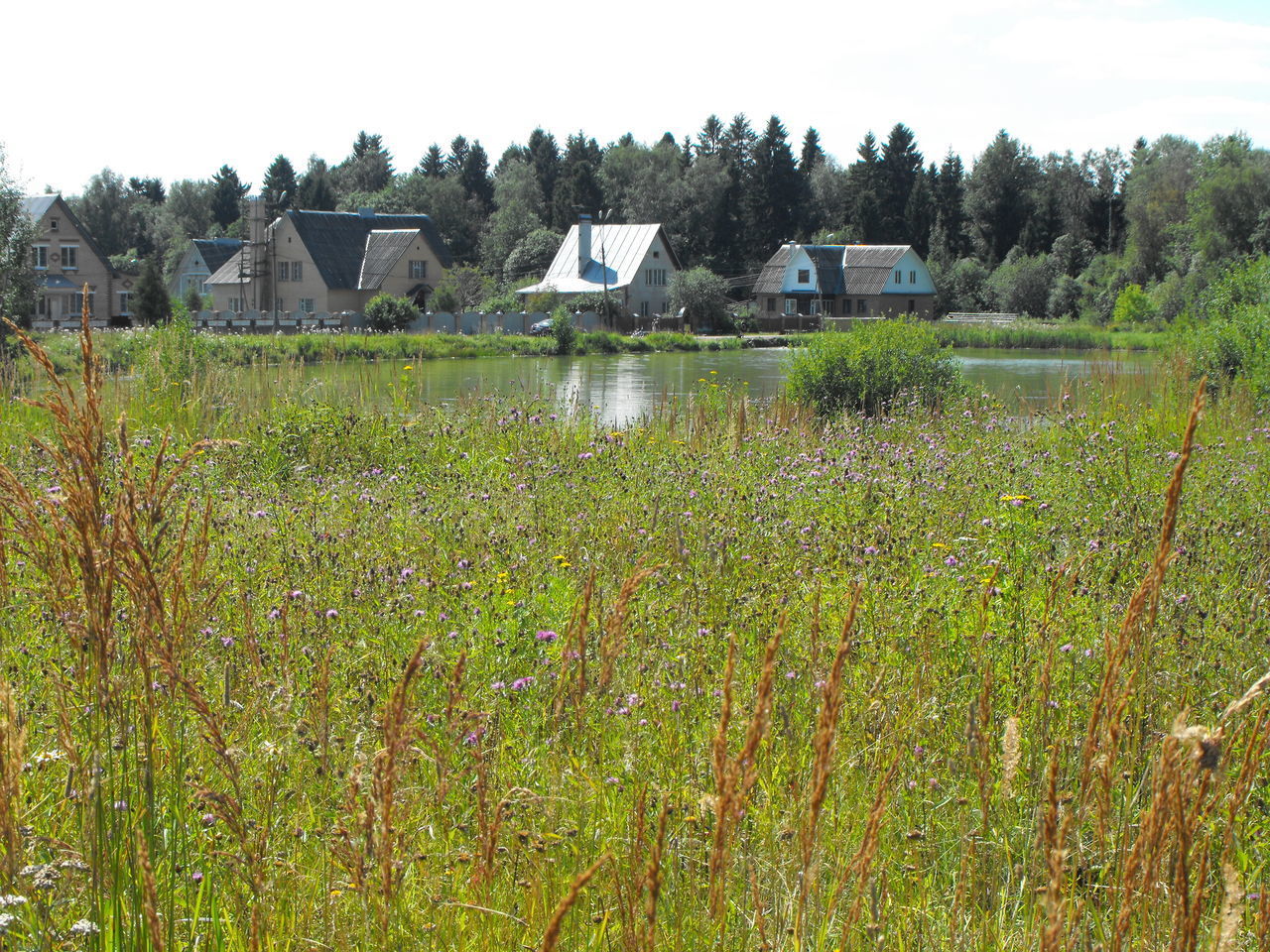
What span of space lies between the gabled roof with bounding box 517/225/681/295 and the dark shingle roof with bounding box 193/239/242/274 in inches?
876

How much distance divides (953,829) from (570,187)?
301 ft

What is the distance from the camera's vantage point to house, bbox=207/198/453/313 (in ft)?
215

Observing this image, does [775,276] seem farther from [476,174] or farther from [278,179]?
[278,179]

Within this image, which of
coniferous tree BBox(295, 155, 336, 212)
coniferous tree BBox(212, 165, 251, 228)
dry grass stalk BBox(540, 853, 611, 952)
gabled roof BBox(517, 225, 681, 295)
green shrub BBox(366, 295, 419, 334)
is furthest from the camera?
coniferous tree BBox(212, 165, 251, 228)

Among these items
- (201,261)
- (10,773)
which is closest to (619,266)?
(201,261)

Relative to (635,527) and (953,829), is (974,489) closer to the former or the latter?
(635,527)

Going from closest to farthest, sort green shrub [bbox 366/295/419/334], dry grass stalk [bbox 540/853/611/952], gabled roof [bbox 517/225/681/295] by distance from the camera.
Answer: dry grass stalk [bbox 540/853/611/952], green shrub [bbox 366/295/419/334], gabled roof [bbox 517/225/681/295]

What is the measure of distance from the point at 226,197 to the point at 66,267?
163 ft

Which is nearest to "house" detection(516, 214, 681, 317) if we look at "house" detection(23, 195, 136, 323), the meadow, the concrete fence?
the concrete fence

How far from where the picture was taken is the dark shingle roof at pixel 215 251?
75375 millimetres

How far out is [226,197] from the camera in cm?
10738

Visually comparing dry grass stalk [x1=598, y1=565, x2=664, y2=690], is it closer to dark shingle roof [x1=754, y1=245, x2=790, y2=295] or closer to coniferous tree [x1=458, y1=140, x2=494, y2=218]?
dark shingle roof [x1=754, y1=245, x2=790, y2=295]

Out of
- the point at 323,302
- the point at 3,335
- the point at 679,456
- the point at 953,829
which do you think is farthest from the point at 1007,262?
the point at 953,829

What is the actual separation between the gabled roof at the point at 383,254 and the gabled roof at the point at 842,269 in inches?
964
